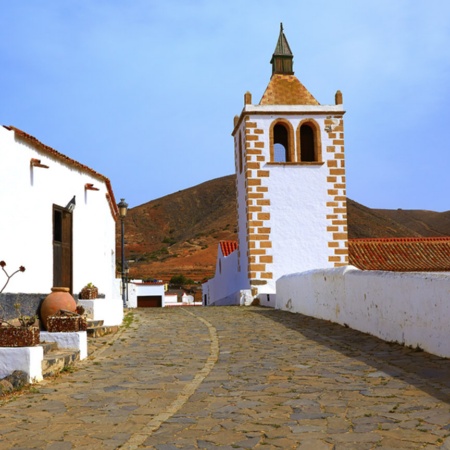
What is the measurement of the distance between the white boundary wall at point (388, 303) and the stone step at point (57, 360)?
476 cm

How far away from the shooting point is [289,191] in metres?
21.1

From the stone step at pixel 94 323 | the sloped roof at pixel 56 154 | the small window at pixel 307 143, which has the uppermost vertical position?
the small window at pixel 307 143

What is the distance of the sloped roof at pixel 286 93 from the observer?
2194cm

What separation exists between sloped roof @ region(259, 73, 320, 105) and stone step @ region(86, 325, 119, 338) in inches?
469

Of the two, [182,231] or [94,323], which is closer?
[94,323]

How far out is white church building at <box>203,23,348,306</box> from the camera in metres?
20.8

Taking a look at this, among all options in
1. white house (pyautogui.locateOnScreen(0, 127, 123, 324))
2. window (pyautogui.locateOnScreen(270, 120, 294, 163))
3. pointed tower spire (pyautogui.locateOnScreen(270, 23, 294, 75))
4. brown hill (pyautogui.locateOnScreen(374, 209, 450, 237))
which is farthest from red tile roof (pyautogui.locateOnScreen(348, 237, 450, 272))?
brown hill (pyautogui.locateOnScreen(374, 209, 450, 237))

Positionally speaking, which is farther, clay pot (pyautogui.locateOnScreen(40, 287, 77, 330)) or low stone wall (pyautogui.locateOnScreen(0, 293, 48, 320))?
clay pot (pyautogui.locateOnScreen(40, 287, 77, 330))

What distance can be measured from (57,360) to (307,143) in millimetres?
15694

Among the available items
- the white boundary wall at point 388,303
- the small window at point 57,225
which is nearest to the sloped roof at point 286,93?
the white boundary wall at point 388,303

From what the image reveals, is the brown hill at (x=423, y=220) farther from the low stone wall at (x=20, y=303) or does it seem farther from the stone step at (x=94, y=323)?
the low stone wall at (x=20, y=303)

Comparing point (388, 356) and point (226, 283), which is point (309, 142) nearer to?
point (226, 283)

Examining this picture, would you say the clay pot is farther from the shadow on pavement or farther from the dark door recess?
the dark door recess

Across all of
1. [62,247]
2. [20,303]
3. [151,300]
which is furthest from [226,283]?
[20,303]
